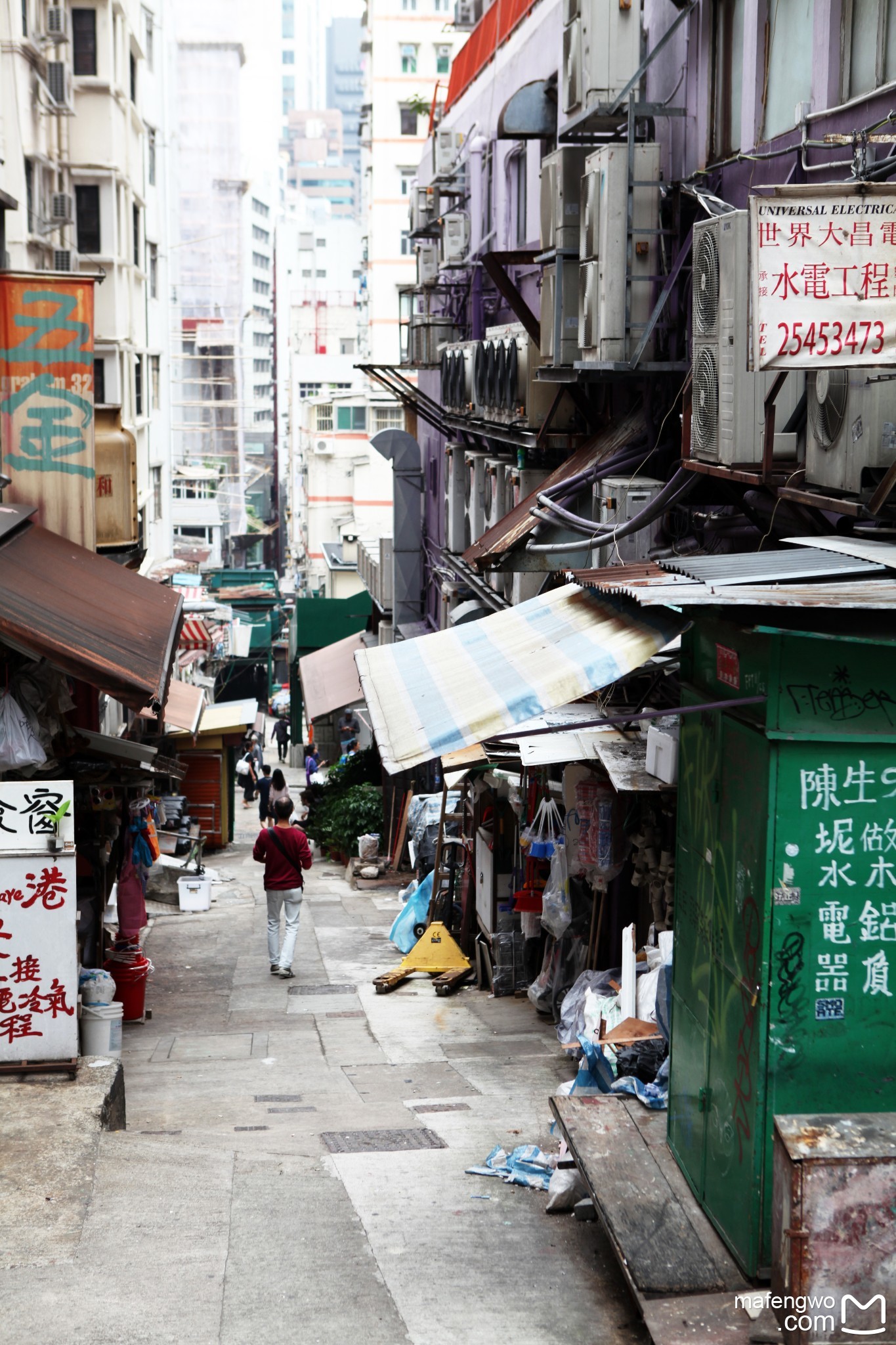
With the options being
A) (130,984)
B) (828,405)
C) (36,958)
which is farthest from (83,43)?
(828,405)

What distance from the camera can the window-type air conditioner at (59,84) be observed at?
76.9 ft

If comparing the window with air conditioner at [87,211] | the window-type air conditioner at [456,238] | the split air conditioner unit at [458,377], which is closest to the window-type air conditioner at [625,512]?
the split air conditioner unit at [458,377]

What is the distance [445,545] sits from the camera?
77.2ft

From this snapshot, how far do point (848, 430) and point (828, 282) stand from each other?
88 centimetres

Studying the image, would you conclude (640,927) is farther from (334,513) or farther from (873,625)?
(334,513)

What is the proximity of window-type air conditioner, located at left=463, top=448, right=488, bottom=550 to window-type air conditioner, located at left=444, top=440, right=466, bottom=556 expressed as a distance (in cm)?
52

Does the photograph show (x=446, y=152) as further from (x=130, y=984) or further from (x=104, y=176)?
(x=130, y=984)

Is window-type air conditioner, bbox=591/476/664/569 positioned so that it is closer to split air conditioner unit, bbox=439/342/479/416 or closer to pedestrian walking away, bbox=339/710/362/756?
split air conditioner unit, bbox=439/342/479/416

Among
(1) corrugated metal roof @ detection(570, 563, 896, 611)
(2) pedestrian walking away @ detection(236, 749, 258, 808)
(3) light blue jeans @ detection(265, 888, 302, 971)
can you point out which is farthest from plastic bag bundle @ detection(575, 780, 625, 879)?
(2) pedestrian walking away @ detection(236, 749, 258, 808)

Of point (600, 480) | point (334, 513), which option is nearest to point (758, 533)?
point (600, 480)

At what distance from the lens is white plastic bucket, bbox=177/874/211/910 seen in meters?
18.1

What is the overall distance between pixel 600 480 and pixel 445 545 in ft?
41.0

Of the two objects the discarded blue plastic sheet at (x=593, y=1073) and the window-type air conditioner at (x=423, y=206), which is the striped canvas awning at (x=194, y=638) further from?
the discarded blue plastic sheet at (x=593, y=1073)

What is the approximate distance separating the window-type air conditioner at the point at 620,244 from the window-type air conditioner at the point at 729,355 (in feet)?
7.70
